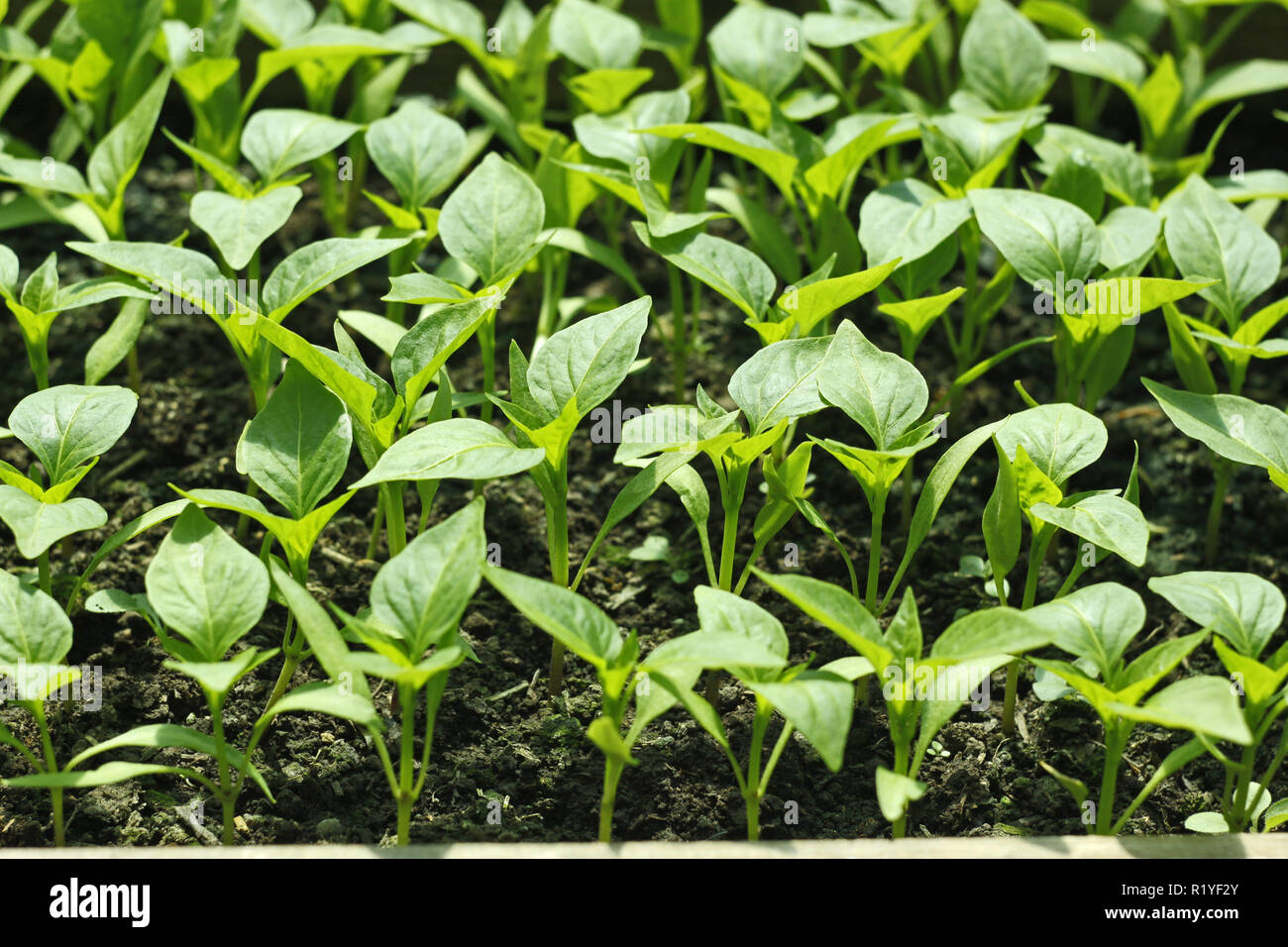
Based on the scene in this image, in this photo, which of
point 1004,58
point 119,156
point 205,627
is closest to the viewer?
point 205,627

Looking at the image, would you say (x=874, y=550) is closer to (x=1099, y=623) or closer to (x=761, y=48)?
(x=1099, y=623)

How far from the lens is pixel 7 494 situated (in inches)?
50.1

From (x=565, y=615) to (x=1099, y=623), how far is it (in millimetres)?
528

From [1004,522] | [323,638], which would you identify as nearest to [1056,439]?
[1004,522]

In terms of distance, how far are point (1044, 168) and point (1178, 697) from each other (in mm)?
1028

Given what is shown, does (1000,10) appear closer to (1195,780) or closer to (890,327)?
(890,327)

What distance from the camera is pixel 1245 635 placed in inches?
47.6

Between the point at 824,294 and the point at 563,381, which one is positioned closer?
the point at 563,381

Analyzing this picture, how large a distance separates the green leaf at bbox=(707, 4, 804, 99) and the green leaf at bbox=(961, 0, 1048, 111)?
11.2 inches

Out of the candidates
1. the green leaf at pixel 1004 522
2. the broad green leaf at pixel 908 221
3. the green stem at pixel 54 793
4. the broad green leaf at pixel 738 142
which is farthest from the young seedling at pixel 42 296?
the green leaf at pixel 1004 522

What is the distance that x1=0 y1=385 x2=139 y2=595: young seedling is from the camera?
1.28m

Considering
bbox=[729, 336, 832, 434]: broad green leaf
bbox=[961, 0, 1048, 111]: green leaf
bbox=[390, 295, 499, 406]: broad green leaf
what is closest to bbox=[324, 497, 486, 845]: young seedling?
bbox=[390, 295, 499, 406]: broad green leaf

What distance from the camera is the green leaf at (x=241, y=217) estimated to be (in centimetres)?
153

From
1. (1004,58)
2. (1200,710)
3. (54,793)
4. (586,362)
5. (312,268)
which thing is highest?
(1004,58)
